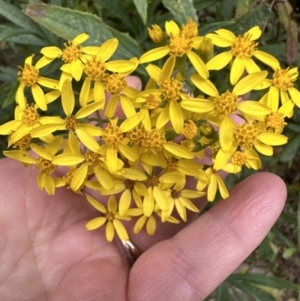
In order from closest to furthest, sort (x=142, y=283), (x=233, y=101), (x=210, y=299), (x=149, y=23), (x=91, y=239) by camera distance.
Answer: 1. (x=233, y=101)
2. (x=142, y=283)
3. (x=91, y=239)
4. (x=149, y=23)
5. (x=210, y=299)

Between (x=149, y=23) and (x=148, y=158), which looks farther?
(x=149, y=23)

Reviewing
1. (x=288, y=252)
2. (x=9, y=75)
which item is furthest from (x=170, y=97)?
(x=288, y=252)

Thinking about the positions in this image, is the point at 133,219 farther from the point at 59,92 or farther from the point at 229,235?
A: the point at 59,92

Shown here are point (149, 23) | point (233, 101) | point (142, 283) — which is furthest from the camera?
point (149, 23)

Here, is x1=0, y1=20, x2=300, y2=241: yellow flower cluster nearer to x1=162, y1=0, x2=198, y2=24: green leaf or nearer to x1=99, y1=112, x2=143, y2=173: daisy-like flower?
x1=99, y1=112, x2=143, y2=173: daisy-like flower

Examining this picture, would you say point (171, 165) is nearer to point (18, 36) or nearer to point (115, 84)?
point (115, 84)

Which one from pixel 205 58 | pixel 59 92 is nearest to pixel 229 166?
pixel 205 58

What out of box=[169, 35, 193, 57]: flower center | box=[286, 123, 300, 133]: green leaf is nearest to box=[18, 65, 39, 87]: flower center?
box=[169, 35, 193, 57]: flower center
